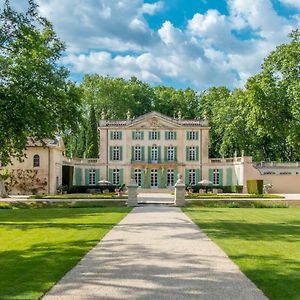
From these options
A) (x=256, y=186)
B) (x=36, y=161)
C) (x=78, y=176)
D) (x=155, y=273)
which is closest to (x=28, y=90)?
(x=155, y=273)

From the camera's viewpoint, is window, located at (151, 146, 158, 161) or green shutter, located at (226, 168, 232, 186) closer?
green shutter, located at (226, 168, 232, 186)

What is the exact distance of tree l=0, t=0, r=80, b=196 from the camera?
15.7 metres

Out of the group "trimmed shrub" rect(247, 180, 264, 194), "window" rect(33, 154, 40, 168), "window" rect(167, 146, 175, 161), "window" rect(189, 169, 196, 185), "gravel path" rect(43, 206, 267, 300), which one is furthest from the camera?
"window" rect(167, 146, 175, 161)

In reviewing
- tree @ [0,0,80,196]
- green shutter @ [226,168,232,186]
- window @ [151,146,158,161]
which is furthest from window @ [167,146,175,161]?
tree @ [0,0,80,196]

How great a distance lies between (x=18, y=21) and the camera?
54.1 ft

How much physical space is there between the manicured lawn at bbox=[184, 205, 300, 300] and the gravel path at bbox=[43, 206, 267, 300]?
0.76 feet

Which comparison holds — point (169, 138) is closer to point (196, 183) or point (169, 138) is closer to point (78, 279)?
point (196, 183)

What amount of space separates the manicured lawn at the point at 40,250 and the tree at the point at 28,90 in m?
3.01

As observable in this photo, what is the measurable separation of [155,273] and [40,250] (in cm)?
339

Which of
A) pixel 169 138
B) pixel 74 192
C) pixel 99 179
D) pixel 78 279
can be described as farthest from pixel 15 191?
pixel 78 279

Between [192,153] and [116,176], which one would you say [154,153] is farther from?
[116,176]

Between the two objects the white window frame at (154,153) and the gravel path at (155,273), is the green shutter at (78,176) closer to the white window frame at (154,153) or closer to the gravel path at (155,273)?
the white window frame at (154,153)

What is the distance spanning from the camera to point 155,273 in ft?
24.6

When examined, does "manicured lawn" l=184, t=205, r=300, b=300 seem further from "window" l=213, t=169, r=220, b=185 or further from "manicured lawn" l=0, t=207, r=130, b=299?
"window" l=213, t=169, r=220, b=185
